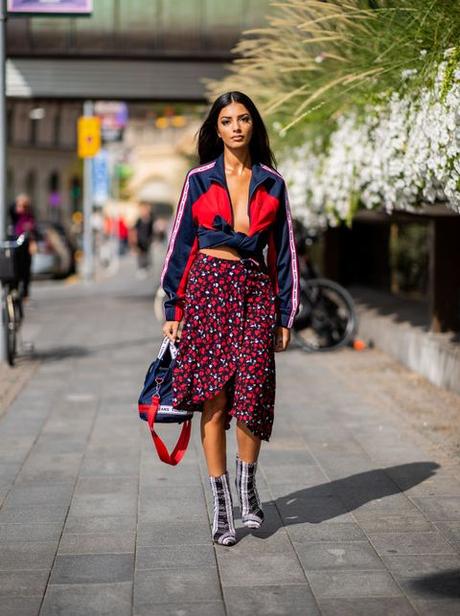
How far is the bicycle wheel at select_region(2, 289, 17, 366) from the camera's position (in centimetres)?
1209

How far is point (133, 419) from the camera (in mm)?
9086

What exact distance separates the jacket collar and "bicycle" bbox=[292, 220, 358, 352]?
7622 mm

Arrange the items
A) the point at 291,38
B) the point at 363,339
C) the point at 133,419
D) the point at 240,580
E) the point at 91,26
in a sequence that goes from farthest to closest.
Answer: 1. the point at 91,26
2. the point at 363,339
3. the point at 291,38
4. the point at 133,419
5. the point at 240,580

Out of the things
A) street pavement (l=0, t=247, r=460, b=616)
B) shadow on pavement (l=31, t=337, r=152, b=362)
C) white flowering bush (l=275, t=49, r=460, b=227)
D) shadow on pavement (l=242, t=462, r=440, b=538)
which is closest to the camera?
street pavement (l=0, t=247, r=460, b=616)

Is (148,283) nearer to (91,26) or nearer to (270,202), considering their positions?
(91,26)

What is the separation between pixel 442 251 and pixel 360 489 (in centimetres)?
510

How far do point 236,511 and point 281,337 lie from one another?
108cm

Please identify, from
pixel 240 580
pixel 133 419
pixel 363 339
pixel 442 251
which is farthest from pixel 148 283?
pixel 240 580

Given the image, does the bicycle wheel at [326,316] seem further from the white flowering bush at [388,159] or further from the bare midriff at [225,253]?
the bare midriff at [225,253]

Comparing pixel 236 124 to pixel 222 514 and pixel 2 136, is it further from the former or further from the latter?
pixel 2 136

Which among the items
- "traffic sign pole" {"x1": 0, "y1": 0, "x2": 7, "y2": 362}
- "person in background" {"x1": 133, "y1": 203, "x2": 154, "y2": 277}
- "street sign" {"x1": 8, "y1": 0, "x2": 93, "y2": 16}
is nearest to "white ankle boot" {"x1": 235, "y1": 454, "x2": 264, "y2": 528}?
"traffic sign pole" {"x1": 0, "y1": 0, "x2": 7, "y2": 362}

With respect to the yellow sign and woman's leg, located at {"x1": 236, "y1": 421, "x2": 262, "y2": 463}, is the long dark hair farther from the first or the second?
the yellow sign

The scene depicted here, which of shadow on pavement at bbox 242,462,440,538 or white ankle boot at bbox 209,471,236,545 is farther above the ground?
white ankle boot at bbox 209,471,236,545

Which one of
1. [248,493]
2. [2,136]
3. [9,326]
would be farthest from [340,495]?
[2,136]
